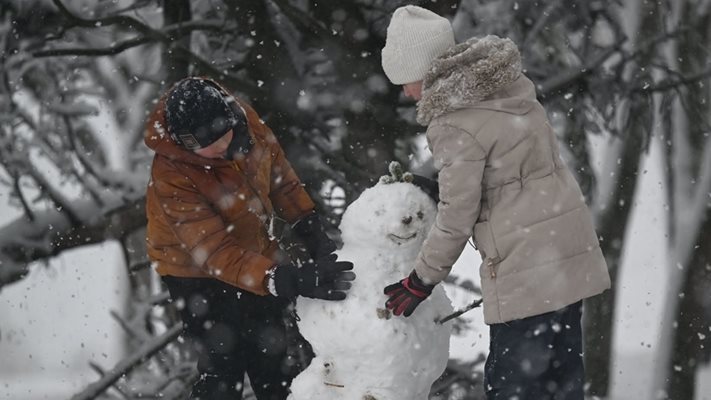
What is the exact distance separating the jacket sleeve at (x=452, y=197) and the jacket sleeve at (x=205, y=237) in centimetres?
65

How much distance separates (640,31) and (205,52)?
306 cm

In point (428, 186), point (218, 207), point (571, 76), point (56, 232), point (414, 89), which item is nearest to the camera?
point (414, 89)

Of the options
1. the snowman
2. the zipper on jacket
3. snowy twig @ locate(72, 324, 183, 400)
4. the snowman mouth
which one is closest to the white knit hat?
the snowman

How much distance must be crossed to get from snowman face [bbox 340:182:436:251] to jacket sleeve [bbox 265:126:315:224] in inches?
21.7

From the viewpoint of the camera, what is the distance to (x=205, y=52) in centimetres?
573

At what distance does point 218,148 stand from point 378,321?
89cm

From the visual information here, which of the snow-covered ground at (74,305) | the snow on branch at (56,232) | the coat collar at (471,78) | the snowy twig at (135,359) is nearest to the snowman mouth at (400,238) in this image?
the coat collar at (471,78)

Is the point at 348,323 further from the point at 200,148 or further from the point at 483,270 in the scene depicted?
the point at 200,148

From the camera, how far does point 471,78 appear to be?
103 inches

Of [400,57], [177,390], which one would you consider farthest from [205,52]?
[400,57]

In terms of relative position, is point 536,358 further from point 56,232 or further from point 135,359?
point 56,232

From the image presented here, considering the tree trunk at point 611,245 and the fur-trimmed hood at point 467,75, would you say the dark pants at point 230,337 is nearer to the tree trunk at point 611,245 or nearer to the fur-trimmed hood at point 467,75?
the fur-trimmed hood at point 467,75

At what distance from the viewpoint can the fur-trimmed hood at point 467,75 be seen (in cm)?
262

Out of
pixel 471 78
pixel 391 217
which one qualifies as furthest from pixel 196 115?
pixel 471 78
